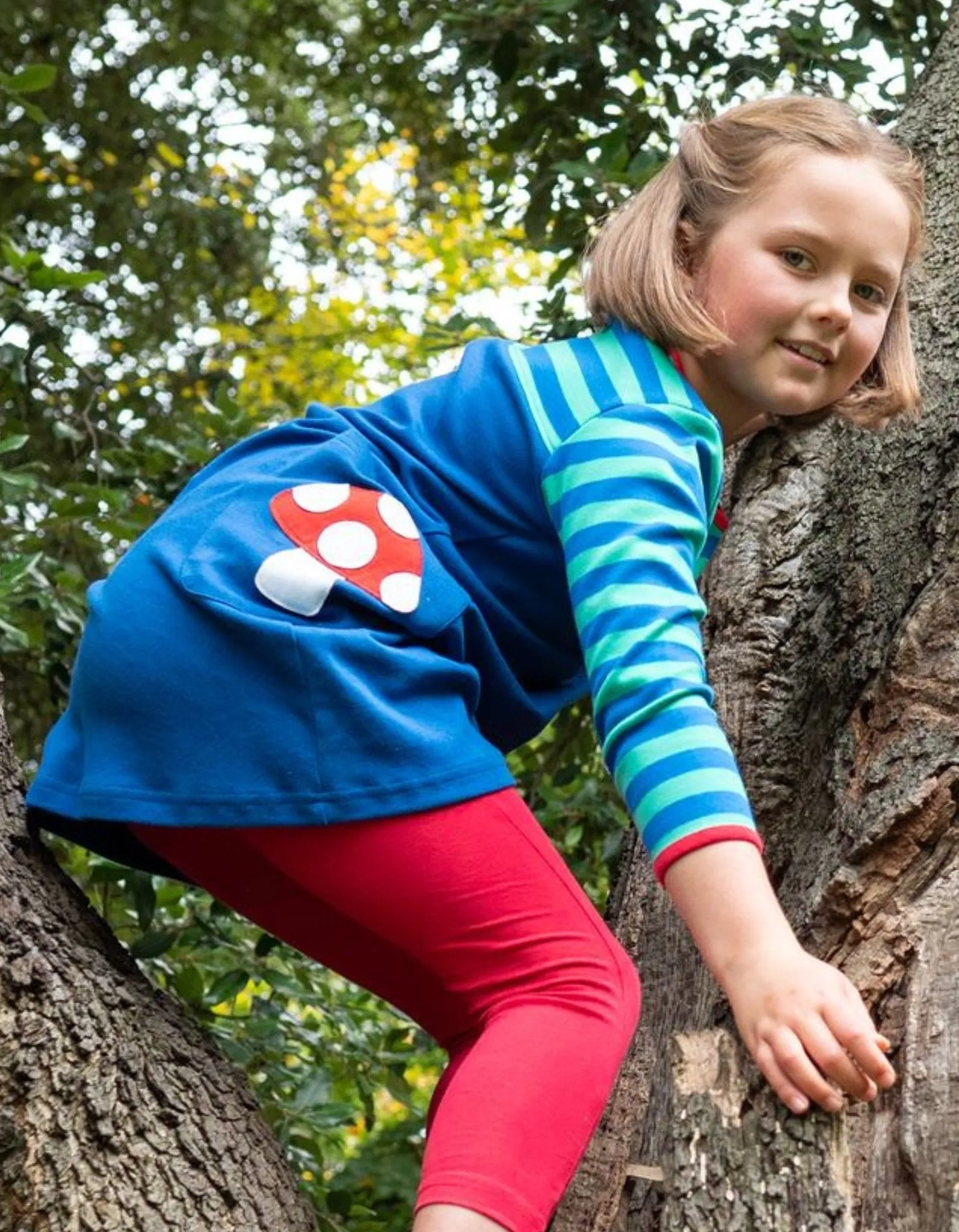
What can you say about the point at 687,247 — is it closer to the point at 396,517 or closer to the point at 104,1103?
the point at 396,517

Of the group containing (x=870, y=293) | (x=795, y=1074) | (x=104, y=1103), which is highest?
(x=870, y=293)

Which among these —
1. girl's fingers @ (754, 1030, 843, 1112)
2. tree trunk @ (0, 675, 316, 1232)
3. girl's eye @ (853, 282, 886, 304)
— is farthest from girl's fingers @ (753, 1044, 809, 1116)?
girl's eye @ (853, 282, 886, 304)

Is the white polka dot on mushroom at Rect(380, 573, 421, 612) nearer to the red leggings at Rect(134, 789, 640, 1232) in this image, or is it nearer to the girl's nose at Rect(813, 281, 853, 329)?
the red leggings at Rect(134, 789, 640, 1232)

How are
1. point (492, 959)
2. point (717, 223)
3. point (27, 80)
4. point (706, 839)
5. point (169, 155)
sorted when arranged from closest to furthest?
point (706, 839) → point (492, 959) → point (717, 223) → point (27, 80) → point (169, 155)

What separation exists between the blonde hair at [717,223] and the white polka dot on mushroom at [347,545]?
1.52 ft

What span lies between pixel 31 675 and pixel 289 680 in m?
2.38

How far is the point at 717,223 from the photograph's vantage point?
1.92 m

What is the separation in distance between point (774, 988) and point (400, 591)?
55cm

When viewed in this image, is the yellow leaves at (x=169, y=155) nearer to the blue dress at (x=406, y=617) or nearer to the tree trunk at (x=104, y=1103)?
the blue dress at (x=406, y=617)

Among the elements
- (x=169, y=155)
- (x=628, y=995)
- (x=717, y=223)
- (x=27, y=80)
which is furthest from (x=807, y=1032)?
(x=169, y=155)

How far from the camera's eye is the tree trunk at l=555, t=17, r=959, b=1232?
1.33m

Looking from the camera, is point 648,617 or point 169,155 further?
point 169,155

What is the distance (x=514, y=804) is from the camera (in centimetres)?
158

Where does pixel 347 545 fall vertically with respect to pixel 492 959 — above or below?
above
